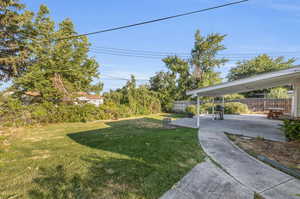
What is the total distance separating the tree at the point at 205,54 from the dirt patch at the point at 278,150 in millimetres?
15186

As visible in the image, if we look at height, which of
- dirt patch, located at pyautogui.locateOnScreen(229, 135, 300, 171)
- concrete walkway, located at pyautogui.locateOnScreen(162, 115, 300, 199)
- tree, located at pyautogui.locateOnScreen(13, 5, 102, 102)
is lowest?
concrete walkway, located at pyautogui.locateOnScreen(162, 115, 300, 199)

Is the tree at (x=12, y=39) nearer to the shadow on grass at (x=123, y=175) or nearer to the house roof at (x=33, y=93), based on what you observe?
the house roof at (x=33, y=93)

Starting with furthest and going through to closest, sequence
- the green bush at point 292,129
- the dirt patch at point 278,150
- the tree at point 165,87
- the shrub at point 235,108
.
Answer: the tree at point 165,87 < the shrub at point 235,108 < the green bush at point 292,129 < the dirt patch at point 278,150

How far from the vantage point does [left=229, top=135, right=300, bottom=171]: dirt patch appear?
2.87 metres

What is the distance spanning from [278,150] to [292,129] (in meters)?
1.27

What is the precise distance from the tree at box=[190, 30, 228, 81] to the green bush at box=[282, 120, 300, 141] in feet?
48.1

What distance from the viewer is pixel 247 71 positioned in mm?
22672

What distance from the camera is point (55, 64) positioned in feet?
37.4

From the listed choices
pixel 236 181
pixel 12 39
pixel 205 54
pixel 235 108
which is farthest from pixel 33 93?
pixel 205 54

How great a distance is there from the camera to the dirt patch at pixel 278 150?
287 centimetres

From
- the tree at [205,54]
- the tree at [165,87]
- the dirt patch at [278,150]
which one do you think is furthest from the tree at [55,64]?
the tree at [205,54]

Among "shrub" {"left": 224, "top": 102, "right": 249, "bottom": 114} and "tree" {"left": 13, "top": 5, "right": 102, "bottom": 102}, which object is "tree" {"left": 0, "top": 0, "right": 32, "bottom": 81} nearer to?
"tree" {"left": 13, "top": 5, "right": 102, "bottom": 102}

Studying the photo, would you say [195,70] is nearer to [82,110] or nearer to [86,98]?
[86,98]

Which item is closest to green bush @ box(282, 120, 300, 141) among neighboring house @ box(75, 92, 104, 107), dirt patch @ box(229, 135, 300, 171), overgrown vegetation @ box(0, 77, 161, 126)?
dirt patch @ box(229, 135, 300, 171)
